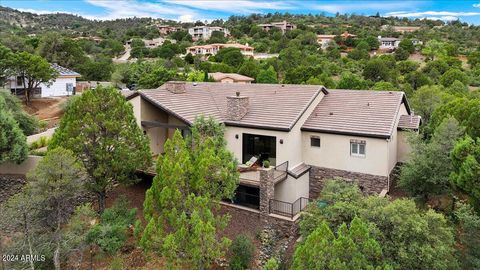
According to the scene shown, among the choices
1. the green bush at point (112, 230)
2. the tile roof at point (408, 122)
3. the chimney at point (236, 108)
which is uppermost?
the chimney at point (236, 108)

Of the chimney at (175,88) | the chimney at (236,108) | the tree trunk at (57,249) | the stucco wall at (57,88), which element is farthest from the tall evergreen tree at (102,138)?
the stucco wall at (57,88)

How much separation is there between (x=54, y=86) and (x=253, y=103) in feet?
114

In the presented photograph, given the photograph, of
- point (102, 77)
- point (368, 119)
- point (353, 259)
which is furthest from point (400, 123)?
point (102, 77)

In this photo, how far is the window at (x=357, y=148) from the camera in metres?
19.3

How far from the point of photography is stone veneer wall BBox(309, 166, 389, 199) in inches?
757

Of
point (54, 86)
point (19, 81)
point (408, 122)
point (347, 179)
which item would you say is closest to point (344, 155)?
point (347, 179)

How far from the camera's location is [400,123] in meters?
21.8

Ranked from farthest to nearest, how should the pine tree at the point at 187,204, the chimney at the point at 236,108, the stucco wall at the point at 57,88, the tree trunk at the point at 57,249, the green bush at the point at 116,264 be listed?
1. the stucco wall at the point at 57,88
2. the chimney at the point at 236,108
3. the green bush at the point at 116,264
4. the tree trunk at the point at 57,249
5. the pine tree at the point at 187,204

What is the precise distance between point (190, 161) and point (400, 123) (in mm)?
13566

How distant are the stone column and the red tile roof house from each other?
0.05m

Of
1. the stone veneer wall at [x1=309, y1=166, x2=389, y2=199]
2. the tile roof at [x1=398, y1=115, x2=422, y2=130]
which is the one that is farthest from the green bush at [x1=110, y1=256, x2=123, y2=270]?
the tile roof at [x1=398, y1=115, x2=422, y2=130]

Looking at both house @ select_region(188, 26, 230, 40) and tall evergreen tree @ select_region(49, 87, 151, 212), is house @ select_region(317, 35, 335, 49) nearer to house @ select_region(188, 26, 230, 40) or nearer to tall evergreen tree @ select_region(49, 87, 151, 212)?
house @ select_region(188, 26, 230, 40)

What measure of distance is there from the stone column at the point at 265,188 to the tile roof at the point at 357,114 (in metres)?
4.27

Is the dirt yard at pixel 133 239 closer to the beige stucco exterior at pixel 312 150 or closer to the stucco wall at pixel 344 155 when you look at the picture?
the beige stucco exterior at pixel 312 150
